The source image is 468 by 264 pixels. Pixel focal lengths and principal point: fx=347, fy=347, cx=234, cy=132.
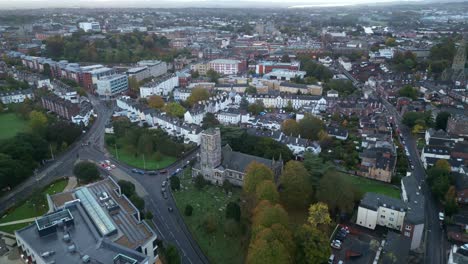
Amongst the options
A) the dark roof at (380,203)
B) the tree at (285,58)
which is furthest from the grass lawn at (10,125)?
the tree at (285,58)

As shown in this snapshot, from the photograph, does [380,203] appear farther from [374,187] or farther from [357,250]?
[374,187]

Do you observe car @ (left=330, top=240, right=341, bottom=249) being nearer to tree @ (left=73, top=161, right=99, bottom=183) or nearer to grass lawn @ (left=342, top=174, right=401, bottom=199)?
grass lawn @ (left=342, top=174, right=401, bottom=199)

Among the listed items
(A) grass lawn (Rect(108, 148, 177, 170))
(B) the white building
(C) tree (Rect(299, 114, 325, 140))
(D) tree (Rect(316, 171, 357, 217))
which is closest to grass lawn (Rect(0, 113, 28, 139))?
(A) grass lawn (Rect(108, 148, 177, 170))

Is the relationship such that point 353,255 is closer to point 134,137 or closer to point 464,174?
point 464,174

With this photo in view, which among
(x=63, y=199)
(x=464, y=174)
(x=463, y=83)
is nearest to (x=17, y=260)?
(x=63, y=199)

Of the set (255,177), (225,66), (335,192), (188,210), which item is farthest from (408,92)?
(188,210)

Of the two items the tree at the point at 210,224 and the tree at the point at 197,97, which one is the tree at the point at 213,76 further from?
the tree at the point at 210,224
